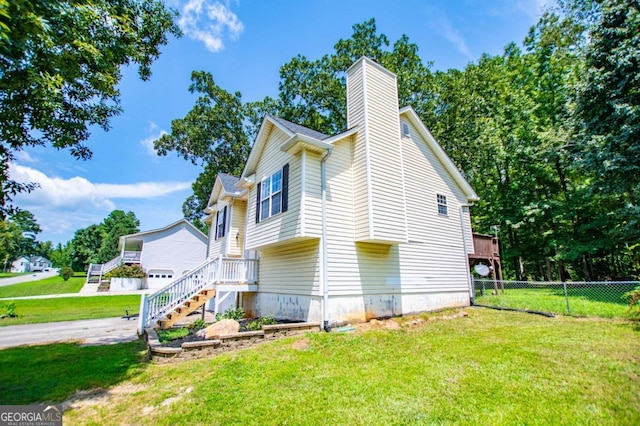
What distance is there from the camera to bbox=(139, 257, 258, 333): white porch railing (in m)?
8.56

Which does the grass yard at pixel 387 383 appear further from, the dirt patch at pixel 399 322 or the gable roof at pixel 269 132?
the gable roof at pixel 269 132

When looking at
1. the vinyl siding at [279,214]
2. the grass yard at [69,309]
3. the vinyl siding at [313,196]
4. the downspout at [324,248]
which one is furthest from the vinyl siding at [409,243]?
the grass yard at [69,309]

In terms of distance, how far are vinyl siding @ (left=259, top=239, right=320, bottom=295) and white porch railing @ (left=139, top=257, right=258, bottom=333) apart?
65cm

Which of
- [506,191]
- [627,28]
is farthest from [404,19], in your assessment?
[506,191]

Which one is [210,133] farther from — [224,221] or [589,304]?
[589,304]

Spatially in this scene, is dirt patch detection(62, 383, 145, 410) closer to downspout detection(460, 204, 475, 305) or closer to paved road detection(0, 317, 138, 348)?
paved road detection(0, 317, 138, 348)

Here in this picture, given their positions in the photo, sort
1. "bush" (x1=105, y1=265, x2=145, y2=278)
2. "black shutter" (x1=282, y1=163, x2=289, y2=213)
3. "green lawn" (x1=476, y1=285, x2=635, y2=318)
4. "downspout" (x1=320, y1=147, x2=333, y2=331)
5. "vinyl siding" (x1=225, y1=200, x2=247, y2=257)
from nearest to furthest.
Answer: "downspout" (x1=320, y1=147, x2=333, y2=331) < "black shutter" (x1=282, y1=163, x2=289, y2=213) < "green lawn" (x1=476, y1=285, x2=635, y2=318) < "vinyl siding" (x1=225, y1=200, x2=247, y2=257) < "bush" (x1=105, y1=265, x2=145, y2=278)

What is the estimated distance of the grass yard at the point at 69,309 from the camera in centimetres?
1337

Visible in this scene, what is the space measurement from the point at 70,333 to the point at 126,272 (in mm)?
19301

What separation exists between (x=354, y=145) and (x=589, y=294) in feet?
46.6

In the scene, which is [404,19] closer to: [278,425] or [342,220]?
[342,220]

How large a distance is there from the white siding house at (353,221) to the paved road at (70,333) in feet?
11.3

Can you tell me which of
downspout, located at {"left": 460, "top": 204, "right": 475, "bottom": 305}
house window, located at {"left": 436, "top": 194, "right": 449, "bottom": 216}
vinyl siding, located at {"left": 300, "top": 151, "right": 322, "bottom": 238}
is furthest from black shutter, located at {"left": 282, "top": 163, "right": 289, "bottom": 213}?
downspout, located at {"left": 460, "top": 204, "right": 475, "bottom": 305}

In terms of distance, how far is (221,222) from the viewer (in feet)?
48.1
